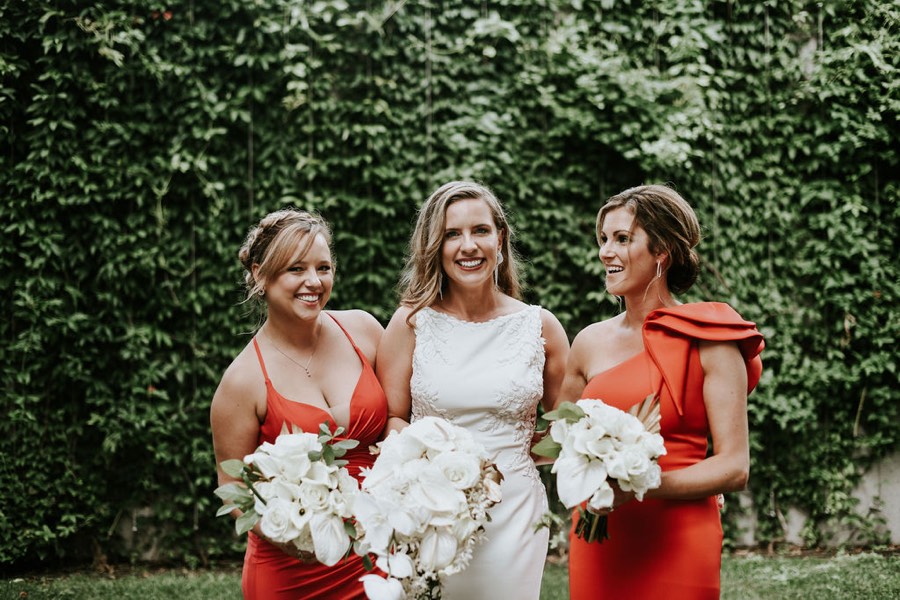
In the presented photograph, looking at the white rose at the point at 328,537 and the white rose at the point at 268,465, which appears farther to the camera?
the white rose at the point at 268,465

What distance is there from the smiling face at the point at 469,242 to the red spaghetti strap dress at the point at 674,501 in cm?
79

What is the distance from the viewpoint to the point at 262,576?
301 cm

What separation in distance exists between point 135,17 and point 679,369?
205 inches

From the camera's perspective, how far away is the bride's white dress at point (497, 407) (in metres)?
3.04

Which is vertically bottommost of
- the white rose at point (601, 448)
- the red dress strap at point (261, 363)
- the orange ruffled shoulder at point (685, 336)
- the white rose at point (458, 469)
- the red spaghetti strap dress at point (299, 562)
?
the red spaghetti strap dress at point (299, 562)

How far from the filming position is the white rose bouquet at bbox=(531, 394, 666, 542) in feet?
6.75

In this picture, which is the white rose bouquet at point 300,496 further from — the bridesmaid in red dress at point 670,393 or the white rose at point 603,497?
the bridesmaid in red dress at point 670,393

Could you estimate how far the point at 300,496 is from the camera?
2.08 metres

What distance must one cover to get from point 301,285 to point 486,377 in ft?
2.84

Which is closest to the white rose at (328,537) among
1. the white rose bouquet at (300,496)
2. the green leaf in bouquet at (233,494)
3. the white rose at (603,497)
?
the white rose bouquet at (300,496)

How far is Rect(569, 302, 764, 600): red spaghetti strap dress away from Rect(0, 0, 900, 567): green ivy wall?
11.9ft

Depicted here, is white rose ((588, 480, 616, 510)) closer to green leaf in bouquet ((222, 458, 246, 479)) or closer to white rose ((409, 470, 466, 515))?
white rose ((409, 470, 466, 515))

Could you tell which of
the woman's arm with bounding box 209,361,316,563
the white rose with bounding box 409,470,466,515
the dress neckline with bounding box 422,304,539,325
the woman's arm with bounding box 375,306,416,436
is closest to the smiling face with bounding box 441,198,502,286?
the dress neckline with bounding box 422,304,539,325

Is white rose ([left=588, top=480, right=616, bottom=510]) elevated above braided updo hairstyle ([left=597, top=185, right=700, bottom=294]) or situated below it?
below
